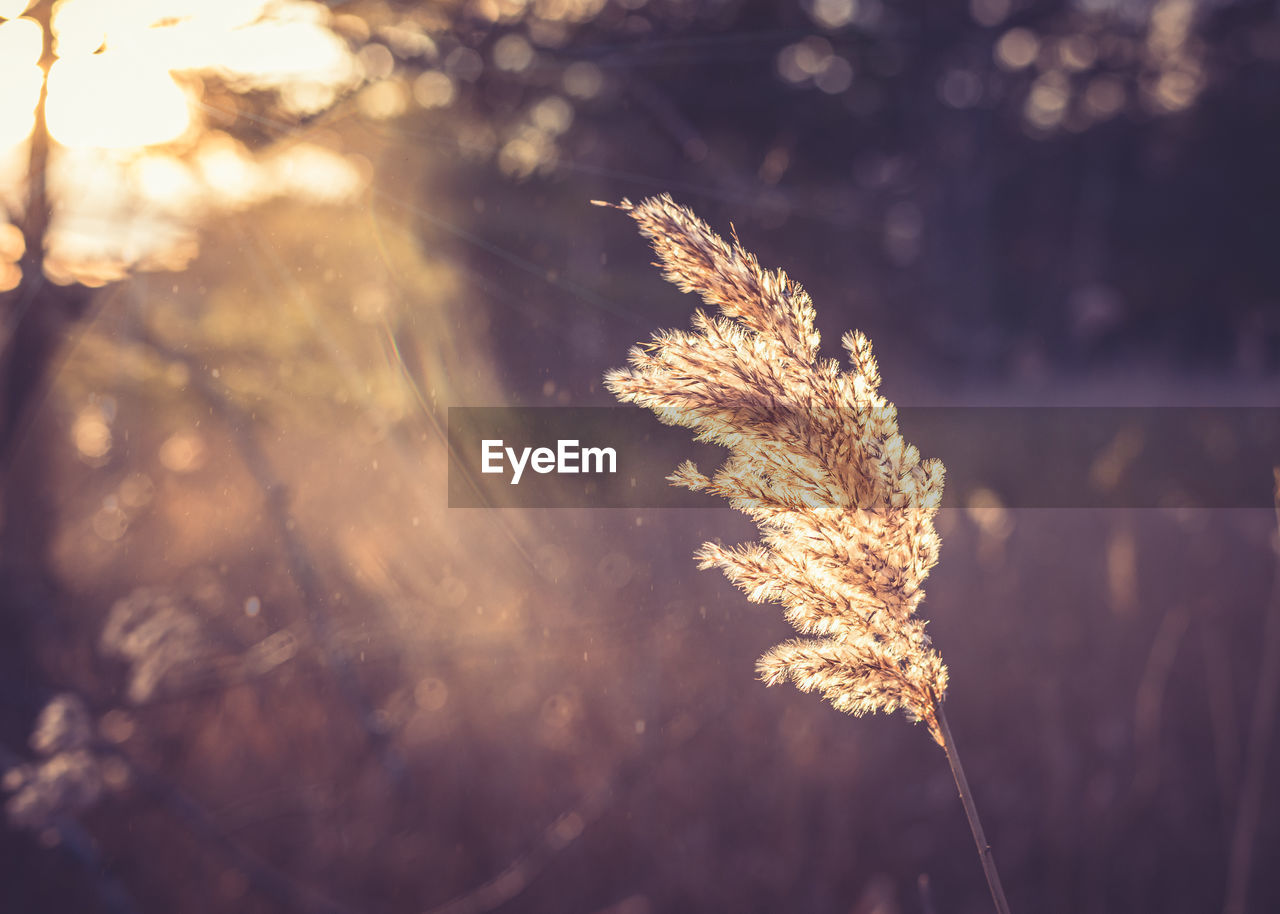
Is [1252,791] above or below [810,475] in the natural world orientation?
below

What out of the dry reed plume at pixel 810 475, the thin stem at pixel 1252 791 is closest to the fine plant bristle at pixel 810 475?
the dry reed plume at pixel 810 475

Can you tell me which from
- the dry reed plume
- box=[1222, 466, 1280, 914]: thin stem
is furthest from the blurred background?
the dry reed plume

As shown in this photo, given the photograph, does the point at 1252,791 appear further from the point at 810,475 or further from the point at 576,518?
the point at 576,518

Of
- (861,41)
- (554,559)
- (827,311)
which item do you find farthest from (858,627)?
(861,41)

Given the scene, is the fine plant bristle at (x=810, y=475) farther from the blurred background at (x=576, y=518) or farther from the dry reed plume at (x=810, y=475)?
the blurred background at (x=576, y=518)

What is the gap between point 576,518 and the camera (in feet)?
13.0

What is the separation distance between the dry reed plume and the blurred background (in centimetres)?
99

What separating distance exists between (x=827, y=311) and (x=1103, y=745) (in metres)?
4.43

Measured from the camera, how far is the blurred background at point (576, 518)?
7.45ft

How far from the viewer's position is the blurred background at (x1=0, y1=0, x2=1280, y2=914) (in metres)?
2.27

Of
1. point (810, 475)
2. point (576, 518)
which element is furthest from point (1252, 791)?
point (576, 518)

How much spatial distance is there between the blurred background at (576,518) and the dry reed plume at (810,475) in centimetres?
99

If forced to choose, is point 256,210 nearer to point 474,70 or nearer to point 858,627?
point 474,70

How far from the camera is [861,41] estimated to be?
5.52 metres
